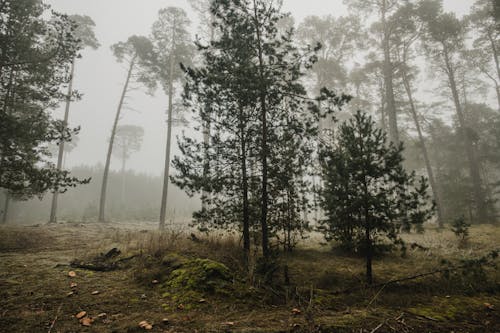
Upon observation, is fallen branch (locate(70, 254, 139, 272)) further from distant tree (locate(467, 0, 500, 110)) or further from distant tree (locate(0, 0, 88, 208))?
distant tree (locate(467, 0, 500, 110))

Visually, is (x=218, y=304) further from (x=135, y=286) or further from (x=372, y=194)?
(x=372, y=194)

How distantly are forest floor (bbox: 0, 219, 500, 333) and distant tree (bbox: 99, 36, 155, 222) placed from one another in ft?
38.6

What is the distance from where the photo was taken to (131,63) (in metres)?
19.7

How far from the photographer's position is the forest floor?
3.37 m

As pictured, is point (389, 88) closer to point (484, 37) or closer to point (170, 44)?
point (484, 37)

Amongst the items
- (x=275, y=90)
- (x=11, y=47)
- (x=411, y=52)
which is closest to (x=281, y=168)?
(x=275, y=90)

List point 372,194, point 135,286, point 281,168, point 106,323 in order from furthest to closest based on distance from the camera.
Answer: point 281,168 < point 372,194 < point 135,286 < point 106,323

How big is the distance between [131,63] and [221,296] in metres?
20.8

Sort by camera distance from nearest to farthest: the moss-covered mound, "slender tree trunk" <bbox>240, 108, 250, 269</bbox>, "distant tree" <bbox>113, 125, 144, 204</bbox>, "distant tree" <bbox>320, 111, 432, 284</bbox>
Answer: the moss-covered mound
"distant tree" <bbox>320, 111, 432, 284</bbox>
"slender tree trunk" <bbox>240, 108, 250, 269</bbox>
"distant tree" <bbox>113, 125, 144, 204</bbox>

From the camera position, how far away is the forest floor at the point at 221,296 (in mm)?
3371

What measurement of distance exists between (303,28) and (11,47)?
1911 cm

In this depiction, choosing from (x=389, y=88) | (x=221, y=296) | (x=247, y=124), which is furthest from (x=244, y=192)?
(x=389, y=88)

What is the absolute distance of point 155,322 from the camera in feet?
11.0

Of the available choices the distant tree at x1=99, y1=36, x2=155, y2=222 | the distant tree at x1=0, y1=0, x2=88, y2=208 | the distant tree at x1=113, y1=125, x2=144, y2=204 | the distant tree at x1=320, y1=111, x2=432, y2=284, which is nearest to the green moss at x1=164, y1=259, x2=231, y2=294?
the distant tree at x1=320, y1=111, x2=432, y2=284
